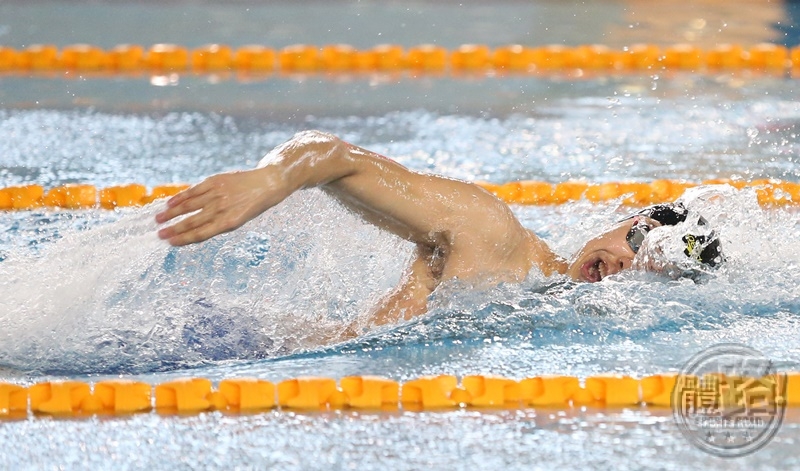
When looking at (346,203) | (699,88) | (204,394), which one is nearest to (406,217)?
(346,203)

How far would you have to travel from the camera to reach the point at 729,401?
7.07ft

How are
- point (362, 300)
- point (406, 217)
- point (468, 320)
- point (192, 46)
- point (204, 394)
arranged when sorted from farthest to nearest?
point (192, 46) < point (362, 300) < point (468, 320) < point (406, 217) < point (204, 394)

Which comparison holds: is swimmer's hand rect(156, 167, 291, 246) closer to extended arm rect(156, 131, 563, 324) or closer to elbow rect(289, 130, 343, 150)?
extended arm rect(156, 131, 563, 324)

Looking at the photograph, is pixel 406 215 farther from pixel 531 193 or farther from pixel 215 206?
pixel 531 193

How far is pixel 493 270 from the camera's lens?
8.13 ft

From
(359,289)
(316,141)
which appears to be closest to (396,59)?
(359,289)

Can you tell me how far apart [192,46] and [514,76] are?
1.90m

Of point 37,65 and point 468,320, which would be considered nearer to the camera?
point 468,320

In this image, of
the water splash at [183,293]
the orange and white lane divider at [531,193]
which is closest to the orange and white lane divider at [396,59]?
the orange and white lane divider at [531,193]

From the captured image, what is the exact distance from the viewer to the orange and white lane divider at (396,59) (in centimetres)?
554

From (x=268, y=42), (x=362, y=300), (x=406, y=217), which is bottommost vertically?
(x=362, y=300)

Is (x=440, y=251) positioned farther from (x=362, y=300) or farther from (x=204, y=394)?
(x=204, y=394)

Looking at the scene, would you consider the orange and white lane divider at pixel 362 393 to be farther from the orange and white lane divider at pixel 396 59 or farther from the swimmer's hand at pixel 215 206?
the orange and white lane divider at pixel 396 59

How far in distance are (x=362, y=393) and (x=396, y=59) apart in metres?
3.73
